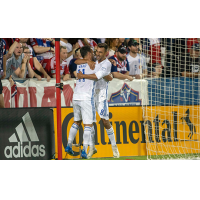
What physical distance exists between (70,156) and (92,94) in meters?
1.15

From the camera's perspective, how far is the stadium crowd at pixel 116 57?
16.7 ft

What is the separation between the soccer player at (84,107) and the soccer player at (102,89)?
87 mm

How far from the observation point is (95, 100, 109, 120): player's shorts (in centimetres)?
474

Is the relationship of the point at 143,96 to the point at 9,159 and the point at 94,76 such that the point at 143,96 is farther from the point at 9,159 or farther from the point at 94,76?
the point at 9,159

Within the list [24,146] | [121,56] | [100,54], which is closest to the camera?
[24,146]

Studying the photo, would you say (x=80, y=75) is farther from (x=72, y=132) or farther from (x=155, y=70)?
(x=155, y=70)

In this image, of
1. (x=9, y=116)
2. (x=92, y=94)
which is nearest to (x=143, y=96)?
(x=92, y=94)

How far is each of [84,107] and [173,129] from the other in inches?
69.2

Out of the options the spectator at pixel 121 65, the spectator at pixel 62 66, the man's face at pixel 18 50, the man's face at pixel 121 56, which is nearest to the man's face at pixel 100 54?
the spectator at pixel 121 65

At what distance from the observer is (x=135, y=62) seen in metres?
5.52

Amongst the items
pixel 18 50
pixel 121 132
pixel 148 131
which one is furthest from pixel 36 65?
pixel 148 131

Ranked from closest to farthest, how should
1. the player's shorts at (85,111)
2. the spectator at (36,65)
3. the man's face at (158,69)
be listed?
the player's shorts at (85,111), the spectator at (36,65), the man's face at (158,69)

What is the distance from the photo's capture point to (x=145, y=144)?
16.3 feet

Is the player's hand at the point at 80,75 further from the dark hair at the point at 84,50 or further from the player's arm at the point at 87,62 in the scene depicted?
the dark hair at the point at 84,50
